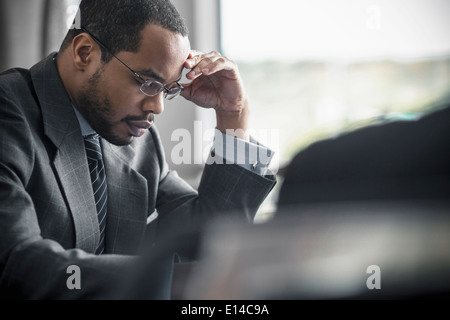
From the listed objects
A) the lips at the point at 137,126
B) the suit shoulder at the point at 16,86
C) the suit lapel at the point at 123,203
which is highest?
the suit shoulder at the point at 16,86

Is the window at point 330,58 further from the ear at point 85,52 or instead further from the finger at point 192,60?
the ear at point 85,52

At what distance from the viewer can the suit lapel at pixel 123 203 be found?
3.47 feet

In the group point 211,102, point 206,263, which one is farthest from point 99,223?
point 206,263

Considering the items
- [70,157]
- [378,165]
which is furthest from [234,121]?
[378,165]

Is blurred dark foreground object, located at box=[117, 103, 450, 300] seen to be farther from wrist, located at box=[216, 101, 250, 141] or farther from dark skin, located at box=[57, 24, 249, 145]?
wrist, located at box=[216, 101, 250, 141]

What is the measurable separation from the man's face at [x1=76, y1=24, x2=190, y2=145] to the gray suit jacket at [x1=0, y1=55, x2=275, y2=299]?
0.07 m

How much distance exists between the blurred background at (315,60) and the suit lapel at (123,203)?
133 cm

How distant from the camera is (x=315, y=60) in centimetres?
249

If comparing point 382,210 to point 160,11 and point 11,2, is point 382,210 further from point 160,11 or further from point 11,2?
point 11,2

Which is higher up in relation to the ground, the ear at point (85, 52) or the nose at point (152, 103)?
the ear at point (85, 52)

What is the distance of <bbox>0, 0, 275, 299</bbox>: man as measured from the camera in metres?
0.74

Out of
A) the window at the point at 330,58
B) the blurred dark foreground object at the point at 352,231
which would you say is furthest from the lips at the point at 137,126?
the window at the point at 330,58

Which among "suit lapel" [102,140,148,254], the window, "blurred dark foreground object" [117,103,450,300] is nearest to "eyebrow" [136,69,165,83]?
"suit lapel" [102,140,148,254]

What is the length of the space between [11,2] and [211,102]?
1132 millimetres
